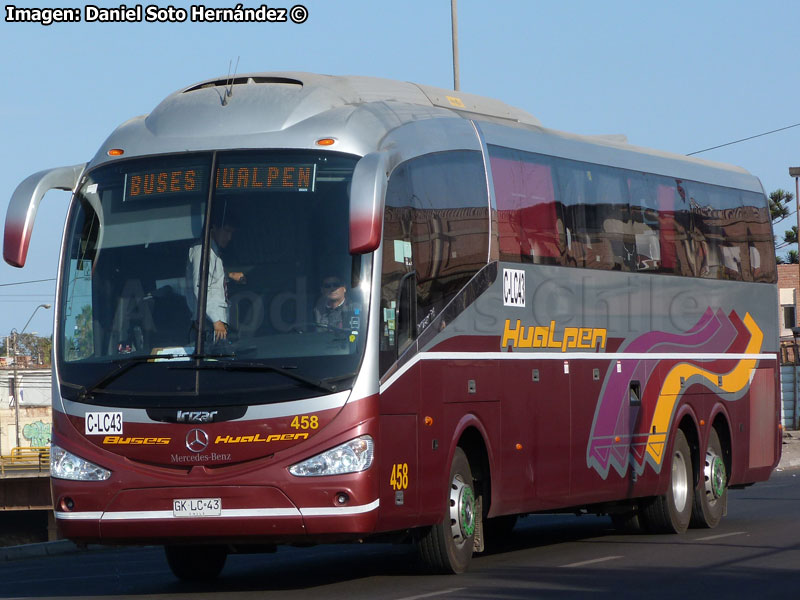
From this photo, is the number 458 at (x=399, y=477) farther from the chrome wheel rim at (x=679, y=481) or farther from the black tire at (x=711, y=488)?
the black tire at (x=711, y=488)

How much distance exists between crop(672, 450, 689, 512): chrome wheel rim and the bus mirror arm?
27.3ft

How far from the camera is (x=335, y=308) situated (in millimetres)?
11047

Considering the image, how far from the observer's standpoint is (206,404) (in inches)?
431

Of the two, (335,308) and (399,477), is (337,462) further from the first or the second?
(335,308)

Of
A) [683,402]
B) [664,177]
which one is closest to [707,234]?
[664,177]

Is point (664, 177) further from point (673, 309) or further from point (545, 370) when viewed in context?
point (545, 370)

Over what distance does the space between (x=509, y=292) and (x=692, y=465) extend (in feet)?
16.9

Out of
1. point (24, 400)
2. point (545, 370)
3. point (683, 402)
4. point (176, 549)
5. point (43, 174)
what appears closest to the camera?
point (43, 174)

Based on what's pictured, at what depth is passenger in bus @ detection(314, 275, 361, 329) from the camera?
1101 cm

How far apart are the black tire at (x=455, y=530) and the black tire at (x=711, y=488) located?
550 centimetres

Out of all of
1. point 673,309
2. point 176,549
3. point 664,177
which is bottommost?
point 176,549

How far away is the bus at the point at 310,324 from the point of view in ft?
35.8

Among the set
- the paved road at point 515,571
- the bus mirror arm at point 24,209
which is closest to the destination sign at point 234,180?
the bus mirror arm at point 24,209

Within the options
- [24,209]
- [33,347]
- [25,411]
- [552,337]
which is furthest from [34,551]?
[33,347]
